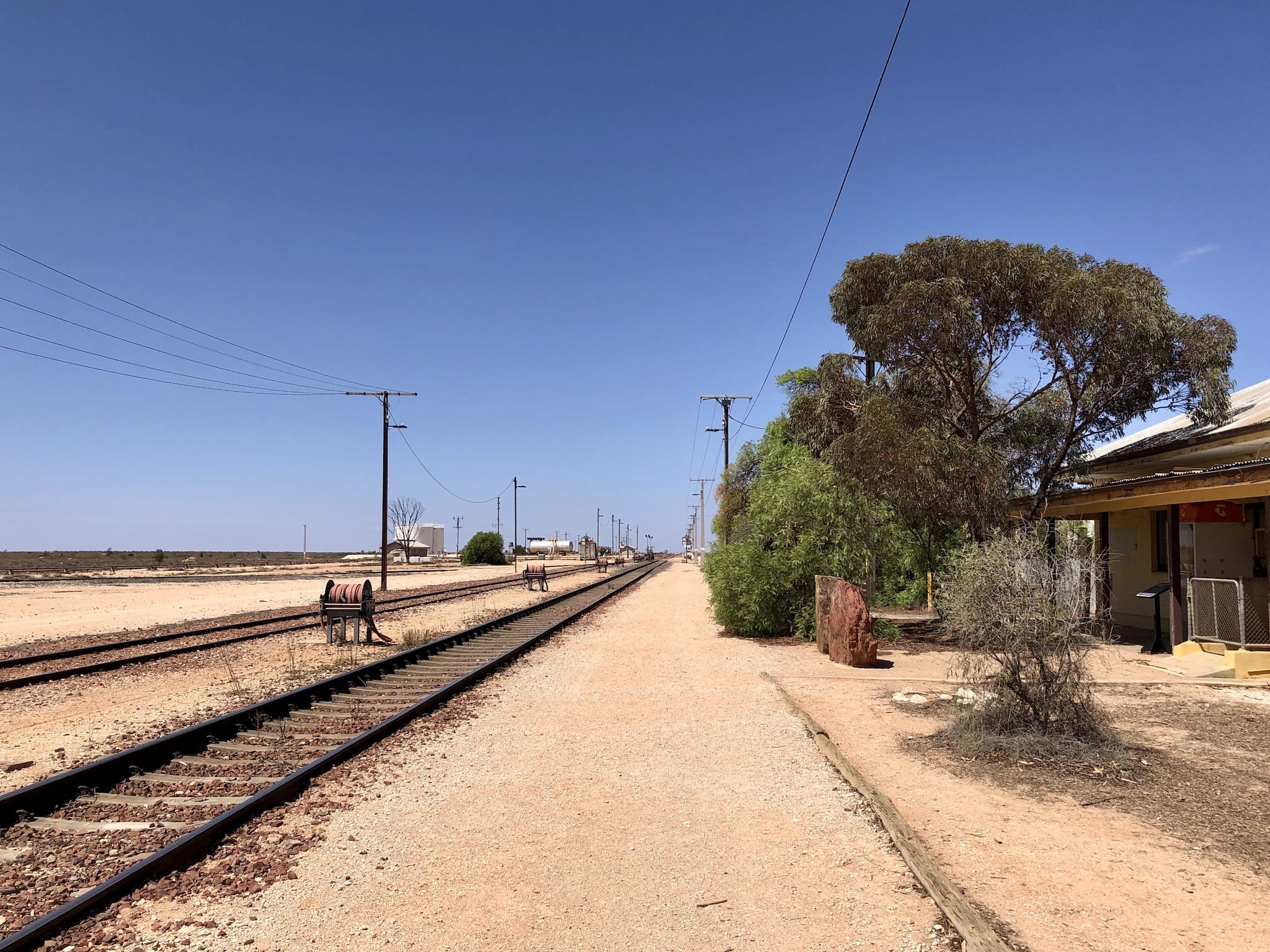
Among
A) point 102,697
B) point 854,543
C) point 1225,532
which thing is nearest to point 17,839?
point 102,697

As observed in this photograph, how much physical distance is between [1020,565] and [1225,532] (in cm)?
1187

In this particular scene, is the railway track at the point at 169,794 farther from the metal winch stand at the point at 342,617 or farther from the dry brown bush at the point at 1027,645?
the dry brown bush at the point at 1027,645

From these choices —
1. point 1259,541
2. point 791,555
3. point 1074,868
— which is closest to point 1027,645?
point 1074,868

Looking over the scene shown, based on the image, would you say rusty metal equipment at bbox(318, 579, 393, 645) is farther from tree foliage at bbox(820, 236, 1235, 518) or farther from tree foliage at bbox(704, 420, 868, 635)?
tree foliage at bbox(820, 236, 1235, 518)

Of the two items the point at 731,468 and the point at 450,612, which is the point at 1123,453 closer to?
the point at 450,612

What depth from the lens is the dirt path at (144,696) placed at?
812 cm

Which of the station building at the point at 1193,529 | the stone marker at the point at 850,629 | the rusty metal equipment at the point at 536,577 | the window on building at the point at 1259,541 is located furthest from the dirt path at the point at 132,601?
the window on building at the point at 1259,541

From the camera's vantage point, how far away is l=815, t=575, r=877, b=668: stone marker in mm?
14039

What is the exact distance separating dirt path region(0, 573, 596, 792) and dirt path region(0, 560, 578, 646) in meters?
6.47

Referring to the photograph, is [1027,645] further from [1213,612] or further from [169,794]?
[1213,612]

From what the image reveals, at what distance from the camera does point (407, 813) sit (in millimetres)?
6164

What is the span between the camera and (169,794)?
21.5 feet

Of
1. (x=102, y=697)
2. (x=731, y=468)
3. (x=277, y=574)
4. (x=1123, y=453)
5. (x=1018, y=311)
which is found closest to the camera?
(x=102, y=697)

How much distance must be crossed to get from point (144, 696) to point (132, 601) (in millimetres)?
22431
